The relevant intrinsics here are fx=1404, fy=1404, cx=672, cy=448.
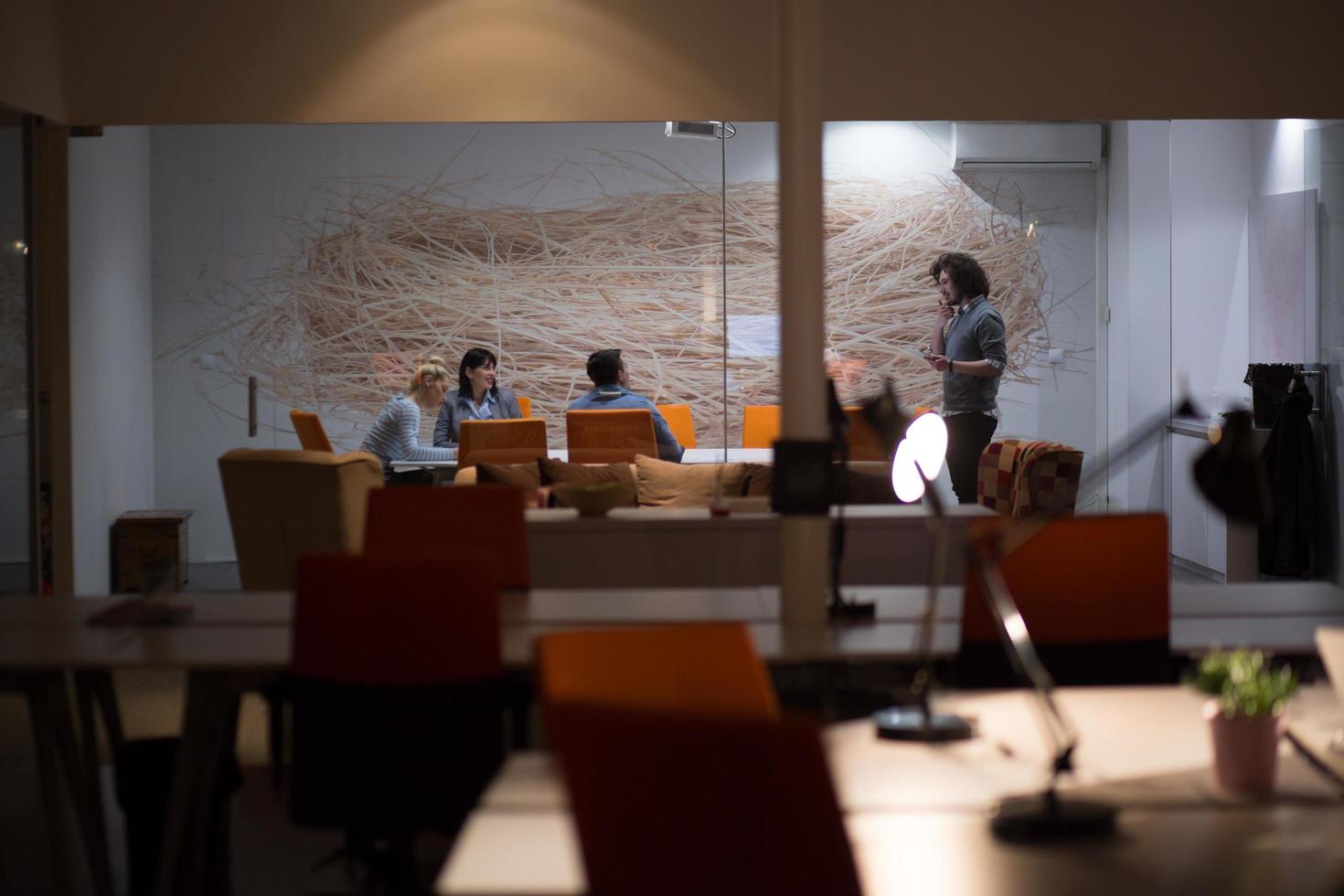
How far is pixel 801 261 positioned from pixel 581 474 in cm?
311

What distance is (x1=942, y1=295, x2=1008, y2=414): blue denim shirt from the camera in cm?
763

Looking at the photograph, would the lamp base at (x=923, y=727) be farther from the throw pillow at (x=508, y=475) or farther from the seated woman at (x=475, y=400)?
the seated woman at (x=475, y=400)

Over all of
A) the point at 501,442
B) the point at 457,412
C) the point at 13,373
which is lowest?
the point at 501,442

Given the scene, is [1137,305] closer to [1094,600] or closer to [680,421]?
[680,421]

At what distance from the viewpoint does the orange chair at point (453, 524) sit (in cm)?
435

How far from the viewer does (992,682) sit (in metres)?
3.40

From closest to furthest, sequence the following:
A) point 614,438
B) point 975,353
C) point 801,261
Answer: point 801,261 → point 614,438 → point 975,353

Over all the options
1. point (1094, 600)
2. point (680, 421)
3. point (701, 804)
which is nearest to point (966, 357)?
point (680, 421)

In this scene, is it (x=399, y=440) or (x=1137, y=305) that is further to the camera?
(x=1137, y=305)

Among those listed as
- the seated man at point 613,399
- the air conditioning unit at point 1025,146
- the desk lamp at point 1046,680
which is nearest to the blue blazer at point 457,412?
the seated man at point 613,399

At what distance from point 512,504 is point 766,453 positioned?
3451mm

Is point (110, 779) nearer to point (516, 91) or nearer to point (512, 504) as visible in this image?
point (512, 504)

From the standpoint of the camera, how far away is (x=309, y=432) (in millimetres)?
7355

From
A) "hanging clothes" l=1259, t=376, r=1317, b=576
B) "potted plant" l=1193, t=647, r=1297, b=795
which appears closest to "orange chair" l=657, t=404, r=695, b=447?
"hanging clothes" l=1259, t=376, r=1317, b=576
